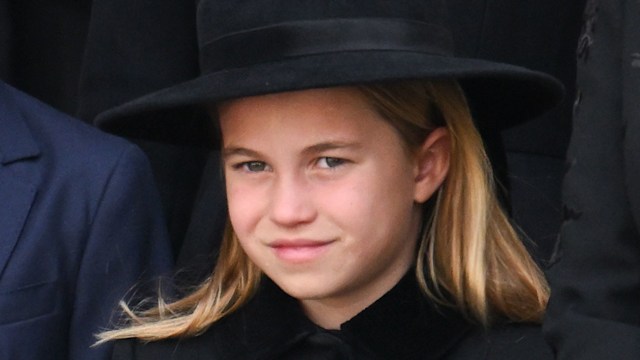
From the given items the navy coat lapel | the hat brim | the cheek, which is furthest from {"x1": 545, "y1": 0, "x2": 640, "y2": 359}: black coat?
the navy coat lapel

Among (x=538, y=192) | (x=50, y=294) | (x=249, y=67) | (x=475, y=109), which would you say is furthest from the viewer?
(x=538, y=192)

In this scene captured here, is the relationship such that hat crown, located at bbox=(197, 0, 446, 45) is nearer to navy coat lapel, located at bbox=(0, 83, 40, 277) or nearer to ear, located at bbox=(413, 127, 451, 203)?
ear, located at bbox=(413, 127, 451, 203)

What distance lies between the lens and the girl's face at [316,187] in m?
2.03

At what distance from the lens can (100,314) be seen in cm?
252

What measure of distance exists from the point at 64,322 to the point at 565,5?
100 cm

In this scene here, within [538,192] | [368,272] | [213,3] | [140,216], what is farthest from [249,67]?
[538,192]

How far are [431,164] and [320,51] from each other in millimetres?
314

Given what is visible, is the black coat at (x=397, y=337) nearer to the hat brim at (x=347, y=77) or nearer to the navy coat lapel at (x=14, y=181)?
the hat brim at (x=347, y=77)

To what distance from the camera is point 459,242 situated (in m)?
2.22

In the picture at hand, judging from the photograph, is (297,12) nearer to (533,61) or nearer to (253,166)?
(253,166)

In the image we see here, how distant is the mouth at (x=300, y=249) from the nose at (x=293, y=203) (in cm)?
3

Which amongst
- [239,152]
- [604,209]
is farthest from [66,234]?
[604,209]

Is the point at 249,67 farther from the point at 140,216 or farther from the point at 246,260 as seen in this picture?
the point at 140,216

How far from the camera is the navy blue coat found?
2479mm
